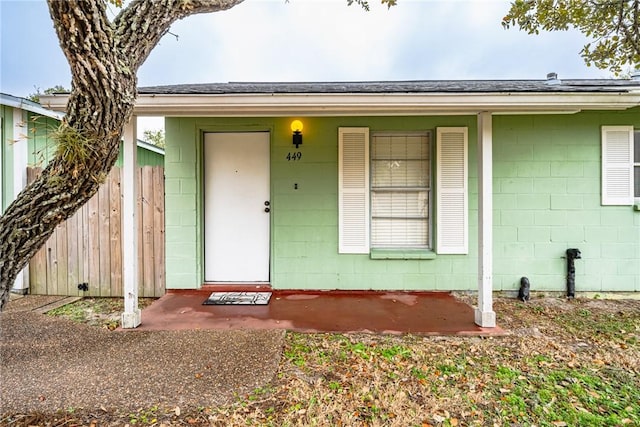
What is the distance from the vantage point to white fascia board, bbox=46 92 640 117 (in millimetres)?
2879

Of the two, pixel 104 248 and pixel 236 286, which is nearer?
pixel 104 248

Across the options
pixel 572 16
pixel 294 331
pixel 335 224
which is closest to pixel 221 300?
pixel 294 331

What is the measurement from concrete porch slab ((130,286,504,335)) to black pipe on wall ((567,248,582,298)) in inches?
60.9

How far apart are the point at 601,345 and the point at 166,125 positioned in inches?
206

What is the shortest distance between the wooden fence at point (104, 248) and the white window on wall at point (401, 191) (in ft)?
7.92

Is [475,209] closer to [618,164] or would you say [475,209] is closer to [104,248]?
[618,164]

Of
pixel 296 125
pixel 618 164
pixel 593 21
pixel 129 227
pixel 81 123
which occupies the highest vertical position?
pixel 593 21

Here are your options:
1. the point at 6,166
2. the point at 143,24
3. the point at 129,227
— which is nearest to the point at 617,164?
the point at 143,24

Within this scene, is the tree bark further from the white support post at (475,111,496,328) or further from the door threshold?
the white support post at (475,111,496,328)

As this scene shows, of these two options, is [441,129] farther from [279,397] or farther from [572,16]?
[279,397]

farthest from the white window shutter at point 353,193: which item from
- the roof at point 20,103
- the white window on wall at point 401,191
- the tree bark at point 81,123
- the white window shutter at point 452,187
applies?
the roof at point 20,103

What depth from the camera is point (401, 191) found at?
4.31m

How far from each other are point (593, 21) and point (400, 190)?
3.87 metres

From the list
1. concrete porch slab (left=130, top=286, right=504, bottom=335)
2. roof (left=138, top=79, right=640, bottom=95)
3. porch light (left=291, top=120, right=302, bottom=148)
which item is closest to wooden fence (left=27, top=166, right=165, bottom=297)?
concrete porch slab (left=130, top=286, right=504, bottom=335)
